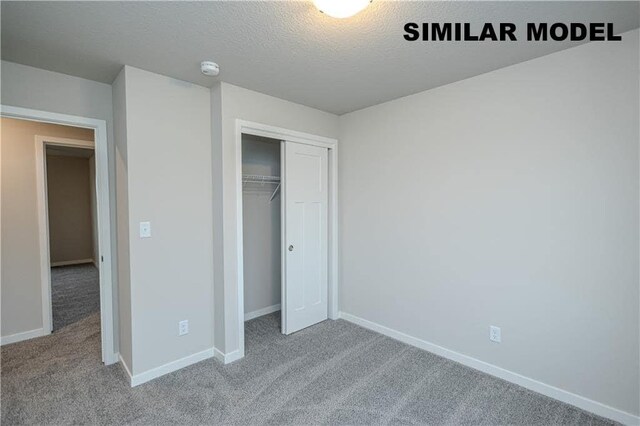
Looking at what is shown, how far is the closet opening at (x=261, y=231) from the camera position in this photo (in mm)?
3664

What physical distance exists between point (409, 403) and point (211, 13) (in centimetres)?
280

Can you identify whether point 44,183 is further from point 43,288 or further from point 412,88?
point 412,88

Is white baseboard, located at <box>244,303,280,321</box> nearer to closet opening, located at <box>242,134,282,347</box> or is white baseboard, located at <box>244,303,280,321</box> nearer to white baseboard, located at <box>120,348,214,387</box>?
closet opening, located at <box>242,134,282,347</box>

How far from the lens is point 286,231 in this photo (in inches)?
126

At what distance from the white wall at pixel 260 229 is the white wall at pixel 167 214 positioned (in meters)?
0.93

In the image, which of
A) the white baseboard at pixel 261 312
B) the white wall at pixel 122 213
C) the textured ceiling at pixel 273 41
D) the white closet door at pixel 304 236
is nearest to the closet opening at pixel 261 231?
the white baseboard at pixel 261 312

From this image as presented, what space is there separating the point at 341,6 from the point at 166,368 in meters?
2.88

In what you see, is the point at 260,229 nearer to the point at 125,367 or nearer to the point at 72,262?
the point at 125,367

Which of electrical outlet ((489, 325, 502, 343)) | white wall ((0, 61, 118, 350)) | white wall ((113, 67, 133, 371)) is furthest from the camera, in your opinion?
electrical outlet ((489, 325, 502, 343))

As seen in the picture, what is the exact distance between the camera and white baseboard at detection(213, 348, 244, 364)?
267 cm

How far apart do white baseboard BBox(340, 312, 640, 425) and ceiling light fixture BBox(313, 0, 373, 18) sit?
2.76 metres

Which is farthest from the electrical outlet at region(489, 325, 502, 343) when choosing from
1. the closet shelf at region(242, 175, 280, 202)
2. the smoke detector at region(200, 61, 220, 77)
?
the smoke detector at region(200, 61, 220, 77)

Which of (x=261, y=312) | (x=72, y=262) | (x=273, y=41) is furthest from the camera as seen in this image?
(x=72, y=262)

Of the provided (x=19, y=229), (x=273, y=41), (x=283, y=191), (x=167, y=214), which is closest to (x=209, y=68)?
(x=273, y=41)
